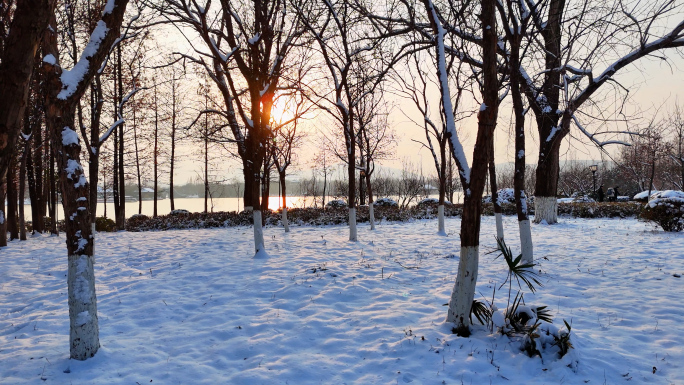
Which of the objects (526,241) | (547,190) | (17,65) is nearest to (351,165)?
(526,241)

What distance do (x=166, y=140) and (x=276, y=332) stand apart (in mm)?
23642

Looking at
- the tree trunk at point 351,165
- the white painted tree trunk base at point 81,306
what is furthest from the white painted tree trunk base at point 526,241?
the white painted tree trunk base at point 81,306

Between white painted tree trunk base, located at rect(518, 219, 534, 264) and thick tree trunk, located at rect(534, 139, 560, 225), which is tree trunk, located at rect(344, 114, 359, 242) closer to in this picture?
white painted tree trunk base, located at rect(518, 219, 534, 264)

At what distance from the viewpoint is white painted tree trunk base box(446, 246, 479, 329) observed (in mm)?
4090

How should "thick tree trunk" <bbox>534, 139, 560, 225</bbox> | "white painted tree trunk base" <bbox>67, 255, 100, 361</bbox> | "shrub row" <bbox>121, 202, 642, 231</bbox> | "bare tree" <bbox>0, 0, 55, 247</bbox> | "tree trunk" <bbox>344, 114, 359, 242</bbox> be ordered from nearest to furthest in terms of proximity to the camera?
"bare tree" <bbox>0, 0, 55, 247</bbox>
"white painted tree trunk base" <bbox>67, 255, 100, 361</bbox>
"tree trunk" <bbox>344, 114, 359, 242</bbox>
"thick tree trunk" <bbox>534, 139, 560, 225</bbox>
"shrub row" <bbox>121, 202, 642, 231</bbox>

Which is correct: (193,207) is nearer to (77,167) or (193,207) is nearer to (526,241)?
(526,241)

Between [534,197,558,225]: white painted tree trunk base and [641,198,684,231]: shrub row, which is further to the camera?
[534,197,558,225]: white painted tree trunk base

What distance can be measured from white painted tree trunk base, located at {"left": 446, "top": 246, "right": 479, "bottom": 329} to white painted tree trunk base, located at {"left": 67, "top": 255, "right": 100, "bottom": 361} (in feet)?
13.3

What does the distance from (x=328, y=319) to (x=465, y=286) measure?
1.91 metres

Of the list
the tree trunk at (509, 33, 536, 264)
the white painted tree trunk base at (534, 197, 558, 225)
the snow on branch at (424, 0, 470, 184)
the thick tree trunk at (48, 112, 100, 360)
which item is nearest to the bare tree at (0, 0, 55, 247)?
the thick tree trunk at (48, 112, 100, 360)

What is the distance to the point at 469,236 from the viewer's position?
13.4 feet

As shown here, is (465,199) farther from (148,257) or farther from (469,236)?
(148,257)

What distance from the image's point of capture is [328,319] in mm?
4758

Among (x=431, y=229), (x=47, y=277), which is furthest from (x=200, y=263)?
(x=431, y=229)
